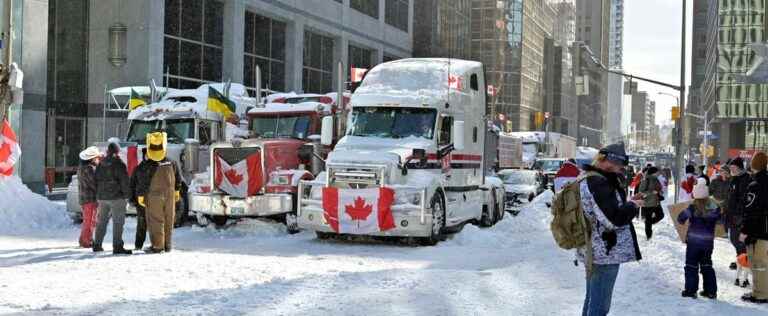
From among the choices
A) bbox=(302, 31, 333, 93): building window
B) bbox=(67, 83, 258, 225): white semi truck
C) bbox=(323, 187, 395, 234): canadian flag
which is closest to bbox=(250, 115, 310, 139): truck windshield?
bbox=(67, 83, 258, 225): white semi truck

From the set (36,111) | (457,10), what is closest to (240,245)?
(36,111)

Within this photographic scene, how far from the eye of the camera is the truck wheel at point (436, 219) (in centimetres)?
1497

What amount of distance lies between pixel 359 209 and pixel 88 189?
4.65 metres

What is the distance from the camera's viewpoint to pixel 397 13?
6222 centimetres

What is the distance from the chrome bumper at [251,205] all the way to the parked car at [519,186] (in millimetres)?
11314

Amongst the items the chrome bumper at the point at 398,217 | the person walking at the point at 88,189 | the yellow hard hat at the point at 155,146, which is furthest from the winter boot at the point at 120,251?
the chrome bumper at the point at 398,217

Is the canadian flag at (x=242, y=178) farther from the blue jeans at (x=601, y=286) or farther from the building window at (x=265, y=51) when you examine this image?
the building window at (x=265, y=51)

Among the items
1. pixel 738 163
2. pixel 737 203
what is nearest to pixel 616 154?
pixel 737 203

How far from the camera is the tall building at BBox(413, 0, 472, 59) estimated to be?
236 feet

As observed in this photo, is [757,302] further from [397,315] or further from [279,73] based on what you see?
[279,73]

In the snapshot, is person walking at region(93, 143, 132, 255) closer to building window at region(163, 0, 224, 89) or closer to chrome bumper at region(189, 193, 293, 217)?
chrome bumper at region(189, 193, 293, 217)

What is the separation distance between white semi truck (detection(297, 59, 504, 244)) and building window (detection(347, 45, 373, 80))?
37274 millimetres

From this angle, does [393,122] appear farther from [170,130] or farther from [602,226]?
[602,226]

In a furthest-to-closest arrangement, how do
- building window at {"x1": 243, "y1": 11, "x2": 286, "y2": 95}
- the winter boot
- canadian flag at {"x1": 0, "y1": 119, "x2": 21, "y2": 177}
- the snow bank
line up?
building window at {"x1": 243, "y1": 11, "x2": 286, "y2": 95} → canadian flag at {"x1": 0, "y1": 119, "x2": 21, "y2": 177} → the snow bank → the winter boot
